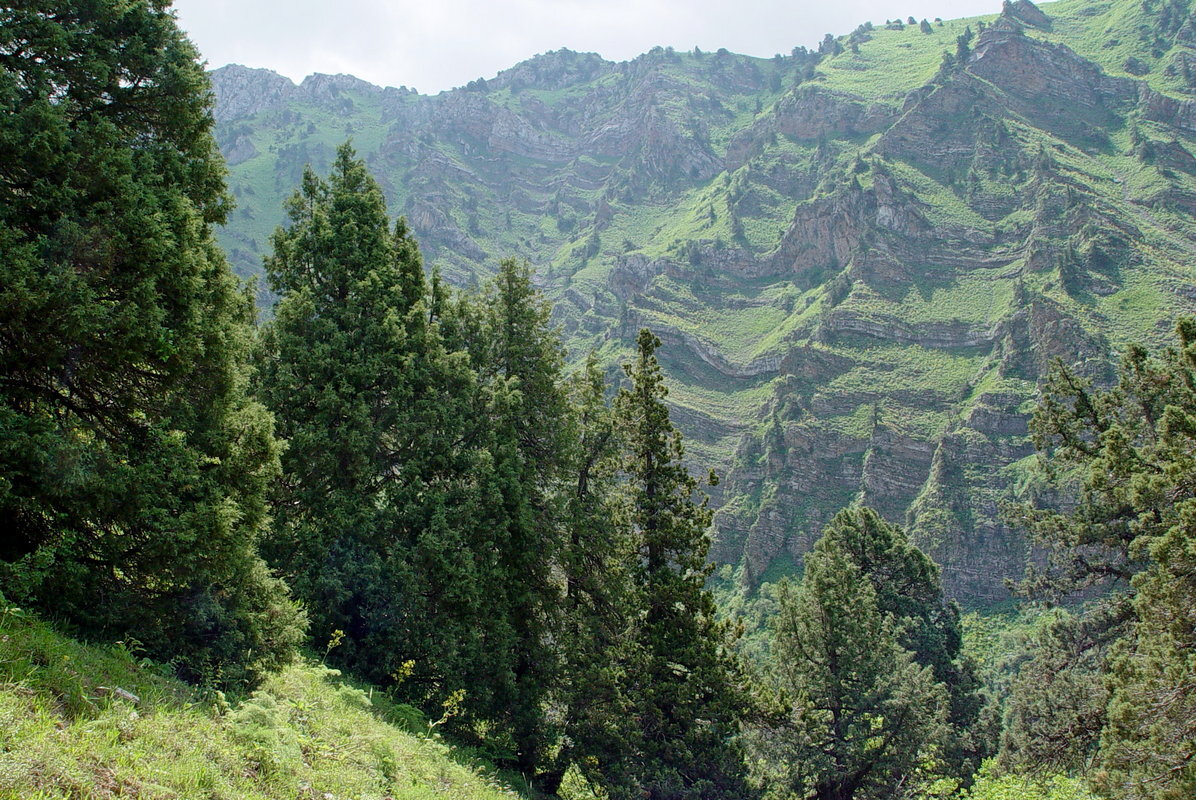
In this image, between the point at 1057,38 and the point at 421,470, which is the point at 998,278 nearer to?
the point at 1057,38

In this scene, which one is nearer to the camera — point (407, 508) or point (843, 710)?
point (407, 508)

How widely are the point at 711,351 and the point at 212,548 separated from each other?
14931 cm

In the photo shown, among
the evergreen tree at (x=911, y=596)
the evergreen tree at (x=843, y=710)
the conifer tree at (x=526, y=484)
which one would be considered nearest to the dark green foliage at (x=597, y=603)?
the conifer tree at (x=526, y=484)

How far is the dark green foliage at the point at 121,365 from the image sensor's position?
845cm

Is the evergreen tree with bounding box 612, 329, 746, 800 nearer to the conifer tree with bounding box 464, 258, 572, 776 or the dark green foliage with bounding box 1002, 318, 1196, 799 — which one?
the conifer tree with bounding box 464, 258, 572, 776

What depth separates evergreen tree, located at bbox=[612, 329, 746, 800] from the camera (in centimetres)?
1908

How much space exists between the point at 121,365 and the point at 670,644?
599 inches

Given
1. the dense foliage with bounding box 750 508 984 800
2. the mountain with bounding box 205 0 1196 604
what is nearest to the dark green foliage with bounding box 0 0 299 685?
the dense foliage with bounding box 750 508 984 800

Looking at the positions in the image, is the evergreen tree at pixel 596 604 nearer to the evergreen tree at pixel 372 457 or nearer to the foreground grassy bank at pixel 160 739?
the evergreen tree at pixel 372 457

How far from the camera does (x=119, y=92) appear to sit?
34.3ft

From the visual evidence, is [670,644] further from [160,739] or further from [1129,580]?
[1129,580]

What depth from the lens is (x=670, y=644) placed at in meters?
19.9

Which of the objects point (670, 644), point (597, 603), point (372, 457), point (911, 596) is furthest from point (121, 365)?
point (911, 596)

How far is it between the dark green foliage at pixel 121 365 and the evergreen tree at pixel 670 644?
11.1 metres
